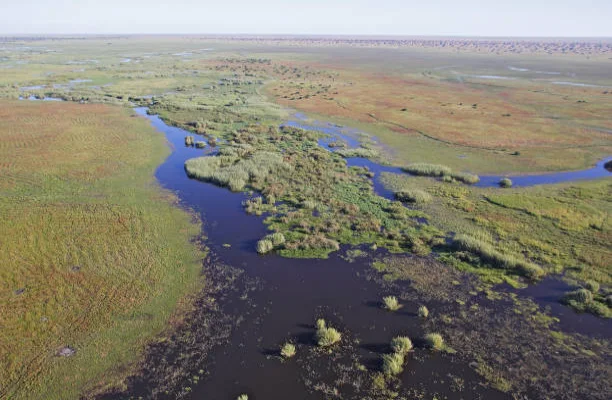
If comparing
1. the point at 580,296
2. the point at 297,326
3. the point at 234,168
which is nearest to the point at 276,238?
the point at 297,326

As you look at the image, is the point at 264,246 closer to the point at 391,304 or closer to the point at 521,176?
the point at 391,304

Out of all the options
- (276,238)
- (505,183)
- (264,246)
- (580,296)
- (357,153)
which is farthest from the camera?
(357,153)

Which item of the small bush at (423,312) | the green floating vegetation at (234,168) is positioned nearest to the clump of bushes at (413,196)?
the green floating vegetation at (234,168)

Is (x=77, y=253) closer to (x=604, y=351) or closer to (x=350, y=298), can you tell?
(x=350, y=298)

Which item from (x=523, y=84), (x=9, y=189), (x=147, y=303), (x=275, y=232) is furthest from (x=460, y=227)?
(x=523, y=84)

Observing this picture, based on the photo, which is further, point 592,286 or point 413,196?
point 413,196

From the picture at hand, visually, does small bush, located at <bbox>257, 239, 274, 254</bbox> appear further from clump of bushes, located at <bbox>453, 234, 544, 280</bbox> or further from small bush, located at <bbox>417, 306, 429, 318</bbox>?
clump of bushes, located at <bbox>453, 234, 544, 280</bbox>

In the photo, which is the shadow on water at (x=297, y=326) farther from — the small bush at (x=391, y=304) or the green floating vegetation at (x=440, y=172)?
the green floating vegetation at (x=440, y=172)
